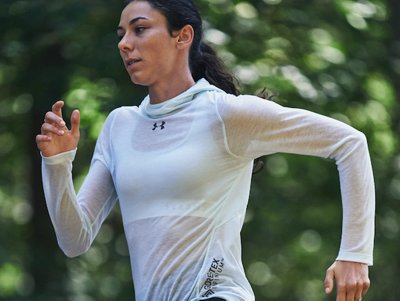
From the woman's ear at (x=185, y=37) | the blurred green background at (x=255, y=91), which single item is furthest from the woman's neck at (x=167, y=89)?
the blurred green background at (x=255, y=91)

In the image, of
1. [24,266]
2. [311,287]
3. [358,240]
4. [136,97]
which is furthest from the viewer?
[311,287]

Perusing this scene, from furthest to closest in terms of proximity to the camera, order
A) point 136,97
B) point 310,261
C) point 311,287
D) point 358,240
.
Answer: point 311,287 < point 310,261 < point 136,97 < point 358,240

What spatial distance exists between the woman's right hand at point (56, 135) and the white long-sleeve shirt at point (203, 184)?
0.09 feet

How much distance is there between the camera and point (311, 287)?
568 inches

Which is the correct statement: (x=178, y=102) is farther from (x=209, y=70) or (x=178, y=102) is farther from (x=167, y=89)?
(x=209, y=70)

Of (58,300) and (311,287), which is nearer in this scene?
(58,300)

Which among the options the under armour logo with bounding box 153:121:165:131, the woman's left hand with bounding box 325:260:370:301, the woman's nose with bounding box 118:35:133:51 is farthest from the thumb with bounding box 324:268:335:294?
the woman's nose with bounding box 118:35:133:51

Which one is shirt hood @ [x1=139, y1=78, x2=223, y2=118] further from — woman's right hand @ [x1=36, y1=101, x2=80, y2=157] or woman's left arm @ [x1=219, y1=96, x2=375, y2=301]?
woman's right hand @ [x1=36, y1=101, x2=80, y2=157]

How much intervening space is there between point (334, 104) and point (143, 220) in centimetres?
470

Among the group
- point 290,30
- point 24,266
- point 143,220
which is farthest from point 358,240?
point 24,266

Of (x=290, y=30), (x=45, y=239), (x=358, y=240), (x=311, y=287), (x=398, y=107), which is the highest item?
(x=358, y=240)

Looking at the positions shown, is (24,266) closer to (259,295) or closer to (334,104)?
(334,104)

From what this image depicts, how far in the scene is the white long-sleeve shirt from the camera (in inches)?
155

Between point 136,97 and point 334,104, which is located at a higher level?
point 136,97
